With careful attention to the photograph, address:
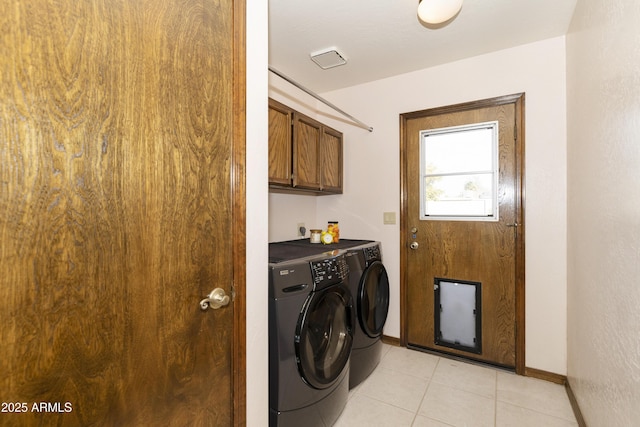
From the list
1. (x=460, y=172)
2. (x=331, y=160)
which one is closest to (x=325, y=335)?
(x=331, y=160)

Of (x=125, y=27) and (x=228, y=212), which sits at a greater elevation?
(x=125, y=27)

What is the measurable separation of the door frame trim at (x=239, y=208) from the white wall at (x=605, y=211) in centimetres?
135

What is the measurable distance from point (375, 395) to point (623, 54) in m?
2.19

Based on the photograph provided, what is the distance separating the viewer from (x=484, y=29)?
6.79ft

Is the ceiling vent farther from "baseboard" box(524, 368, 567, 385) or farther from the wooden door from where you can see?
"baseboard" box(524, 368, 567, 385)

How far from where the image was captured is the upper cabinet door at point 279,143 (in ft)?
6.79

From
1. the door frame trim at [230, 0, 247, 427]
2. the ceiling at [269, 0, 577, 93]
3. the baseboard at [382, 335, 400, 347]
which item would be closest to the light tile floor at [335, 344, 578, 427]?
the baseboard at [382, 335, 400, 347]

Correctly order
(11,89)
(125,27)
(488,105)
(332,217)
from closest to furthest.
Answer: (11,89) → (125,27) → (488,105) → (332,217)

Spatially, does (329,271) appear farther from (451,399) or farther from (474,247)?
(474,247)

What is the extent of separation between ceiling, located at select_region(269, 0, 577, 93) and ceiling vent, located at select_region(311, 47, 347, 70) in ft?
0.12

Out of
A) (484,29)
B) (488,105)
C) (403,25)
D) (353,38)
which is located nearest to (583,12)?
(484,29)

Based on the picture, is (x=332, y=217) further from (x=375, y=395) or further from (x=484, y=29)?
(x=484, y=29)

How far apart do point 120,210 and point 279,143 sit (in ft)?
4.80

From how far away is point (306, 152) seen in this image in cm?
241
